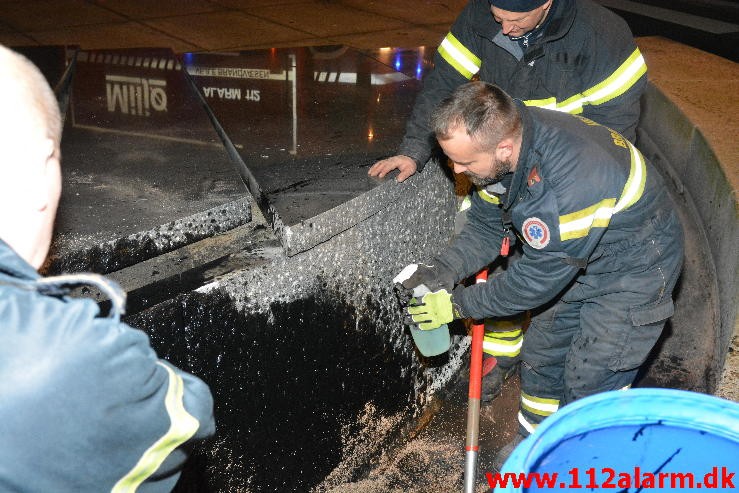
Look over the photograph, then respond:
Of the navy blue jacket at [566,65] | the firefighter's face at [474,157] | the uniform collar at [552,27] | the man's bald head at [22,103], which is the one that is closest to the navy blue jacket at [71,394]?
the man's bald head at [22,103]

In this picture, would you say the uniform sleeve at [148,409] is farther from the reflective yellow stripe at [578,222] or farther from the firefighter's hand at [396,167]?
the firefighter's hand at [396,167]

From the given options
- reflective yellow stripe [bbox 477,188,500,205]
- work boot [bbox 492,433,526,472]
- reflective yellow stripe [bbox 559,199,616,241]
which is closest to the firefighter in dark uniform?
reflective yellow stripe [bbox 477,188,500,205]

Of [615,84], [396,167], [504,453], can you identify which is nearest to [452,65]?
[396,167]

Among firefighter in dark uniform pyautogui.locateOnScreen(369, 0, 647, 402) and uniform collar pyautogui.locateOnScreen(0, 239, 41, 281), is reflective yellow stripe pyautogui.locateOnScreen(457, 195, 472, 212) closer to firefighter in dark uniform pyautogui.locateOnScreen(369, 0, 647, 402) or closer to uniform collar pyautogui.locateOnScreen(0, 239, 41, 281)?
firefighter in dark uniform pyautogui.locateOnScreen(369, 0, 647, 402)

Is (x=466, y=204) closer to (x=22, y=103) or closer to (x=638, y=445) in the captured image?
(x=638, y=445)

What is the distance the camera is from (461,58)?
3004 mm

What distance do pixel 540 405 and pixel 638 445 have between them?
3.81 feet

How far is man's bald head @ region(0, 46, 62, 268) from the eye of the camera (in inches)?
38.9

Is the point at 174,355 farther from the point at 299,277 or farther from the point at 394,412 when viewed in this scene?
the point at 394,412

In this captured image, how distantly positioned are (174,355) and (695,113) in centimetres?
330

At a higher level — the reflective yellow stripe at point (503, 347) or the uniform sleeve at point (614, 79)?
the uniform sleeve at point (614, 79)

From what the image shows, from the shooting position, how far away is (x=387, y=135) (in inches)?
125

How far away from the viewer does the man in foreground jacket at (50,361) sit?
948mm

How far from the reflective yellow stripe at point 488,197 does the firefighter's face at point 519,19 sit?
0.62m
